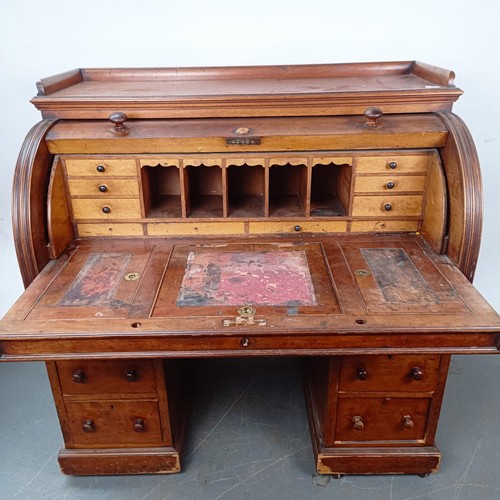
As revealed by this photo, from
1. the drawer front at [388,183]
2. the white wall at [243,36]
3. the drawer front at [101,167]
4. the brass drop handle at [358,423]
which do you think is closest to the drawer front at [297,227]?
the drawer front at [388,183]

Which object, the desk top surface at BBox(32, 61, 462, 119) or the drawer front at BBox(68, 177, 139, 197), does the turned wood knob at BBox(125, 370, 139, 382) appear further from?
the desk top surface at BBox(32, 61, 462, 119)

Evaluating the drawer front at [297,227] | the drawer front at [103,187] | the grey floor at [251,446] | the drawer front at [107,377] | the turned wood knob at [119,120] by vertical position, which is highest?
the turned wood knob at [119,120]

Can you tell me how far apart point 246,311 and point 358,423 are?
0.78 m

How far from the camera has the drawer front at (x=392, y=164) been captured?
6.73 feet

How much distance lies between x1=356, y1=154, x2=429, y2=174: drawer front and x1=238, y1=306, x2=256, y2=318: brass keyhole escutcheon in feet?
2.63

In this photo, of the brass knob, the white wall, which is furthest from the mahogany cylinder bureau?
the white wall

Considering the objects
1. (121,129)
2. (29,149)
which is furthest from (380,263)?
(29,149)

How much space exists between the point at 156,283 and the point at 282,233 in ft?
2.04

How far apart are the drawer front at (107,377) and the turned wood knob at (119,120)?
916mm

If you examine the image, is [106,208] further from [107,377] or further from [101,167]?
[107,377]

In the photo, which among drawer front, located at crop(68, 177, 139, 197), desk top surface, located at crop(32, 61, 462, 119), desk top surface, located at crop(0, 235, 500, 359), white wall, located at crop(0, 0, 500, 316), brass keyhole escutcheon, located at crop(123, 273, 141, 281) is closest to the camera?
desk top surface, located at crop(0, 235, 500, 359)

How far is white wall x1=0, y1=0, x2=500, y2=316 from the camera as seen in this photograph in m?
2.39

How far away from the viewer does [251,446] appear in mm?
2348

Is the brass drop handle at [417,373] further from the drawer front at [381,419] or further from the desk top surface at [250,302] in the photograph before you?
the desk top surface at [250,302]
